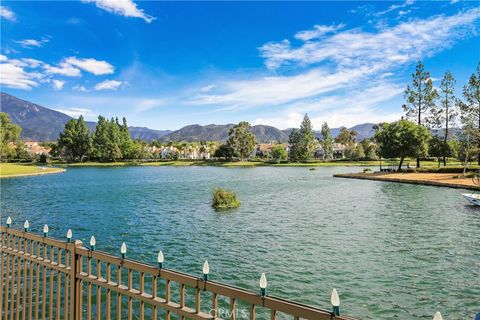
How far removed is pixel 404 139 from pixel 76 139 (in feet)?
421

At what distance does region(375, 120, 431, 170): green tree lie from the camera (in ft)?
209

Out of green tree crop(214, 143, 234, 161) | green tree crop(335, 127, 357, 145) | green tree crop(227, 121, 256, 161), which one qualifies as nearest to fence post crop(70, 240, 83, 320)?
green tree crop(227, 121, 256, 161)

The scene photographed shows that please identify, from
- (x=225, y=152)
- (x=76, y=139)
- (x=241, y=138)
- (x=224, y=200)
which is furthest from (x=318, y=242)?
(x=76, y=139)

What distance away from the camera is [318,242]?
17859mm

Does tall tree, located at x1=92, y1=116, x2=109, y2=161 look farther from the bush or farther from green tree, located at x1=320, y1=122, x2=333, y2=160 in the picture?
the bush

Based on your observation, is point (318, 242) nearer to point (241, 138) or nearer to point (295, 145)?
point (295, 145)

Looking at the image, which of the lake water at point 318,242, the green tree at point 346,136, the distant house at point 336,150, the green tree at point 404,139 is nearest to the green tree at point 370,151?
the distant house at point 336,150

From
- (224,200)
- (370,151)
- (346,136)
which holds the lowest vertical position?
(224,200)

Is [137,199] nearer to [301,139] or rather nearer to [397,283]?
[397,283]

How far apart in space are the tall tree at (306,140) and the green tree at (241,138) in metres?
20.8

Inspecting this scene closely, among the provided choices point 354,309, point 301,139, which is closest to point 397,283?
point 354,309

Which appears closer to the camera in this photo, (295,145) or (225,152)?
(295,145)

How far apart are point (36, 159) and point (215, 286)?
16779 cm

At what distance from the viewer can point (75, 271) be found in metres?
5.73
